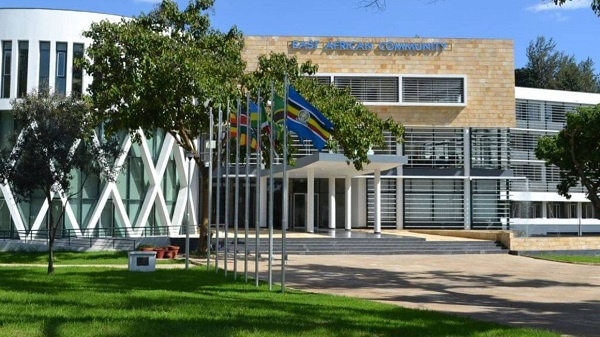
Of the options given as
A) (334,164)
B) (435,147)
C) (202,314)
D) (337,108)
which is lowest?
(202,314)

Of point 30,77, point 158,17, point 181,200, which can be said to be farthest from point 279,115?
point 181,200

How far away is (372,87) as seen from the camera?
152 feet

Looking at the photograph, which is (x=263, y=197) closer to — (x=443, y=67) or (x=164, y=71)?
(x=443, y=67)

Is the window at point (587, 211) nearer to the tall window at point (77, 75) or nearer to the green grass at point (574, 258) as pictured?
the green grass at point (574, 258)

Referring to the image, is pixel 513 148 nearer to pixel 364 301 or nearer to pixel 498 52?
pixel 498 52

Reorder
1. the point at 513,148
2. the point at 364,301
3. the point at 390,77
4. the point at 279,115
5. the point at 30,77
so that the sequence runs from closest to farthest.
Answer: the point at 364,301
the point at 279,115
the point at 30,77
the point at 390,77
the point at 513,148

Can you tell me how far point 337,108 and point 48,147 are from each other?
32.2ft

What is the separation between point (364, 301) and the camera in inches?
537

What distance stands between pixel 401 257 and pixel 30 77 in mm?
19368

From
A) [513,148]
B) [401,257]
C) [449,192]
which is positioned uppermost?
[513,148]

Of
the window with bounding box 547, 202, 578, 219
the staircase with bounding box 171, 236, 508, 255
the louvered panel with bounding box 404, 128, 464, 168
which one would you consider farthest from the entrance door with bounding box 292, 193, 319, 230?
the window with bounding box 547, 202, 578, 219

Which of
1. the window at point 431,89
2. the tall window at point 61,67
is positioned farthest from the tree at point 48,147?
the window at point 431,89

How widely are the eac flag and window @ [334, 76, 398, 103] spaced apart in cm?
3090

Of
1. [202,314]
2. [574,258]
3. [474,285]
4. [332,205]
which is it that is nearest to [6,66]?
[332,205]
